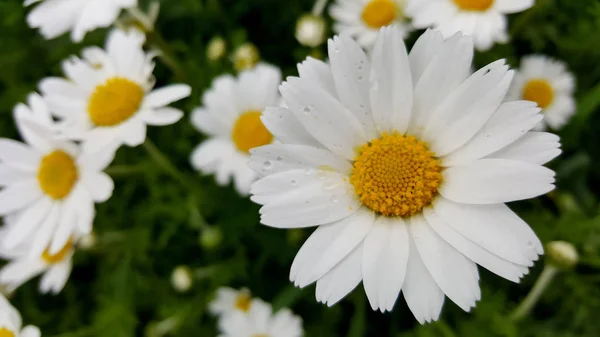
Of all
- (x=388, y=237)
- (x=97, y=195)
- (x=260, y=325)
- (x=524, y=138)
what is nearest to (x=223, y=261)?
(x=260, y=325)

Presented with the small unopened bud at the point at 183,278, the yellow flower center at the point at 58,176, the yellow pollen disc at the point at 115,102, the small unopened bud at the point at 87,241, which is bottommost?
the small unopened bud at the point at 183,278

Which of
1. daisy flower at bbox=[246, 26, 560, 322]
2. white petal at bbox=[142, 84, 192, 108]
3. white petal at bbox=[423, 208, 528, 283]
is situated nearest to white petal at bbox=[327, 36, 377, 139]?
daisy flower at bbox=[246, 26, 560, 322]

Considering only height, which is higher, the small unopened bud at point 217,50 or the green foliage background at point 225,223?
the small unopened bud at point 217,50

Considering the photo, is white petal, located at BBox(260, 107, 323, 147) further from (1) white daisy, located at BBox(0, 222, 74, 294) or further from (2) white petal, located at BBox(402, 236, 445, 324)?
(1) white daisy, located at BBox(0, 222, 74, 294)

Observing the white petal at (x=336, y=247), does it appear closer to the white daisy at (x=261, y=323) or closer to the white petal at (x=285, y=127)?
the white petal at (x=285, y=127)

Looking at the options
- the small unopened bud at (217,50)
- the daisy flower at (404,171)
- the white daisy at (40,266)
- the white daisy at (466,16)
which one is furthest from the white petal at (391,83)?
the white daisy at (40,266)

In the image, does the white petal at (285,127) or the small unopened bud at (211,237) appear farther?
the small unopened bud at (211,237)

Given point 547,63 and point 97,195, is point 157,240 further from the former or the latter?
point 547,63
